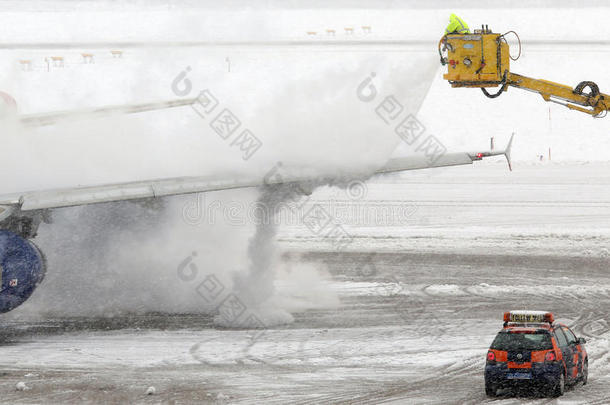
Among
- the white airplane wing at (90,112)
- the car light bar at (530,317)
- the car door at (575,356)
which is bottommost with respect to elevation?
the car door at (575,356)

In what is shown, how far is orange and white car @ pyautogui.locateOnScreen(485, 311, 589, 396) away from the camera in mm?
17172

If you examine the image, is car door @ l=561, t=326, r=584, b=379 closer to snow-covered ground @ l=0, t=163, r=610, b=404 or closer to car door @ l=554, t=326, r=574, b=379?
car door @ l=554, t=326, r=574, b=379

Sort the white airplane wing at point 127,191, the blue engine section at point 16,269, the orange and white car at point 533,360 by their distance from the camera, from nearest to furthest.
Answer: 1. the orange and white car at point 533,360
2. the blue engine section at point 16,269
3. the white airplane wing at point 127,191

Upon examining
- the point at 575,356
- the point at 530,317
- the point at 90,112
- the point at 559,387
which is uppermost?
the point at 90,112

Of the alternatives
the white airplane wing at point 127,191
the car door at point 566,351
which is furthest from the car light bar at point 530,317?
the white airplane wing at point 127,191

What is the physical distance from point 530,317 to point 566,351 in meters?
0.99

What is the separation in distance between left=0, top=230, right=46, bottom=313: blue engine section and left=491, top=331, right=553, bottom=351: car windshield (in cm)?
1111

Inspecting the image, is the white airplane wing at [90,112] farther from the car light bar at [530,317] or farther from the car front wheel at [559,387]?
the car front wheel at [559,387]

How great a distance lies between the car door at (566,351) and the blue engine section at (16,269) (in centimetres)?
1209

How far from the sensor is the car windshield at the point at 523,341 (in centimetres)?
1745

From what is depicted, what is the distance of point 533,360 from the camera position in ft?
56.5

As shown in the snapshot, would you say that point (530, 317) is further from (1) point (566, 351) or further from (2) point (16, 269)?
(2) point (16, 269)

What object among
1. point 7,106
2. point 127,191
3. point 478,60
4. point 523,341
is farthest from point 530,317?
point 7,106

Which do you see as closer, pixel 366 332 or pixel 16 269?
pixel 16 269
